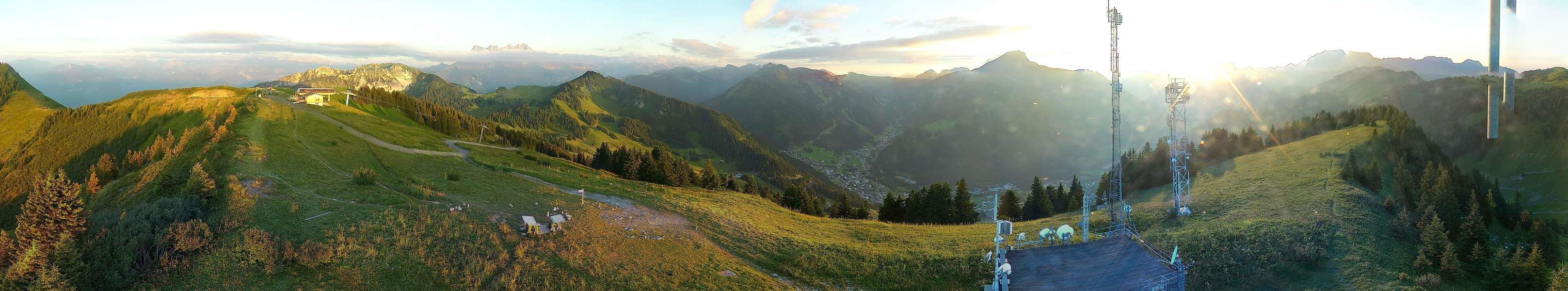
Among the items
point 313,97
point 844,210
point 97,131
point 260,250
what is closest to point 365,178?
point 260,250

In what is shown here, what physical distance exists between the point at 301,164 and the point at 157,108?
48.9 metres

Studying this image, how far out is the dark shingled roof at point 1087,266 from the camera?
22.0 metres

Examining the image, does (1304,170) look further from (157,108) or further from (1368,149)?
(157,108)

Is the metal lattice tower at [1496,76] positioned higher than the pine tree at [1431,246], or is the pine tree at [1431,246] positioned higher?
the metal lattice tower at [1496,76]

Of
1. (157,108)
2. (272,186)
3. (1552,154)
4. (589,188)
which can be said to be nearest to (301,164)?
(272,186)

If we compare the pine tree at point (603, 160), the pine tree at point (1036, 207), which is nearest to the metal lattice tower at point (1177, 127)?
the pine tree at point (1036, 207)

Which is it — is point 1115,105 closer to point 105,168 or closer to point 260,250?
point 260,250

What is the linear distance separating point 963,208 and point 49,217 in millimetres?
58984

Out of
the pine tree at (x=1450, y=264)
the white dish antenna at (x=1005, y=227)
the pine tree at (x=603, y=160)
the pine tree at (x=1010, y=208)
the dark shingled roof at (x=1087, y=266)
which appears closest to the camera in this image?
the dark shingled roof at (x=1087, y=266)

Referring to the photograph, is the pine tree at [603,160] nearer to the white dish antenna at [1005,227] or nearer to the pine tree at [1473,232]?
the white dish antenna at [1005,227]

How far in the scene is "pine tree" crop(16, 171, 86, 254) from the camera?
19.6 m

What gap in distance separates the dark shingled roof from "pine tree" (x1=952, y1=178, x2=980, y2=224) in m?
31.6

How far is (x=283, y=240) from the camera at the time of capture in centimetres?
2244

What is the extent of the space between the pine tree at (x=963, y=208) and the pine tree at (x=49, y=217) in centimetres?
5616
